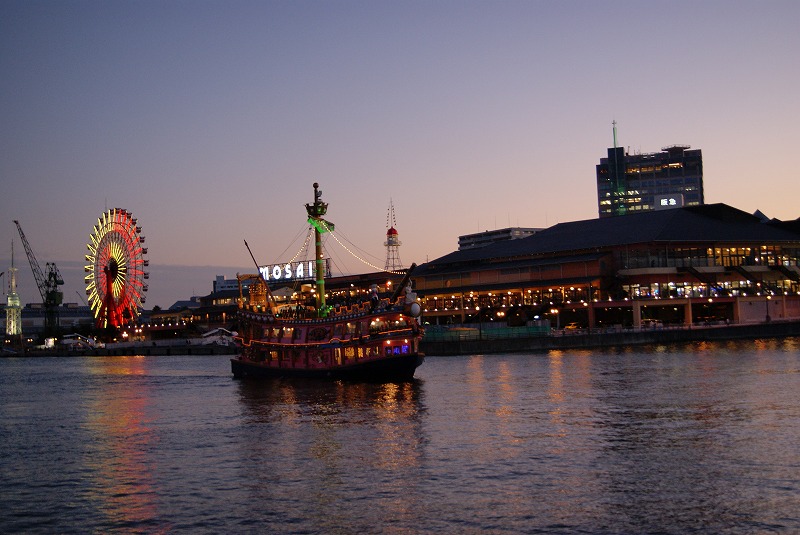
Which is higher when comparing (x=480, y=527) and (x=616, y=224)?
(x=616, y=224)

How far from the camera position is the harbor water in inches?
1137

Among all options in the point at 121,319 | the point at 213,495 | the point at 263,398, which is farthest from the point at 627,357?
the point at 121,319

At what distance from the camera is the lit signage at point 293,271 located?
180125 millimetres

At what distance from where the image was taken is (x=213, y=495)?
32875 millimetres

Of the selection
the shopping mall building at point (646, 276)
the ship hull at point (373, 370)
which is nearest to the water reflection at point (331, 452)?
the ship hull at point (373, 370)

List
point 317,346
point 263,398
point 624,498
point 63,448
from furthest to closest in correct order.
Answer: point 317,346 → point 263,398 → point 63,448 → point 624,498

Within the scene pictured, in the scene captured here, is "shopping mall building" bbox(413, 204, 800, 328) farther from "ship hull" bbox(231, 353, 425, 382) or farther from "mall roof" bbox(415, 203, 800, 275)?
"ship hull" bbox(231, 353, 425, 382)

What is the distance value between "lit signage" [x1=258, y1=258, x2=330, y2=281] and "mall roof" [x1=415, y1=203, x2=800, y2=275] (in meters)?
22.0

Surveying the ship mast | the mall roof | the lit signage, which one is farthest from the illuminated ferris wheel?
the ship mast

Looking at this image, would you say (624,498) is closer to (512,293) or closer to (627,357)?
(627,357)

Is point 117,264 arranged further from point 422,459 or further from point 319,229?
point 422,459

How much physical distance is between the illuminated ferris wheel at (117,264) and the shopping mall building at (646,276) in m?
51.0

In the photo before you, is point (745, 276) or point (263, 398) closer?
point (263, 398)

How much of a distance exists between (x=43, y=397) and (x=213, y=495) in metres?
50.4
